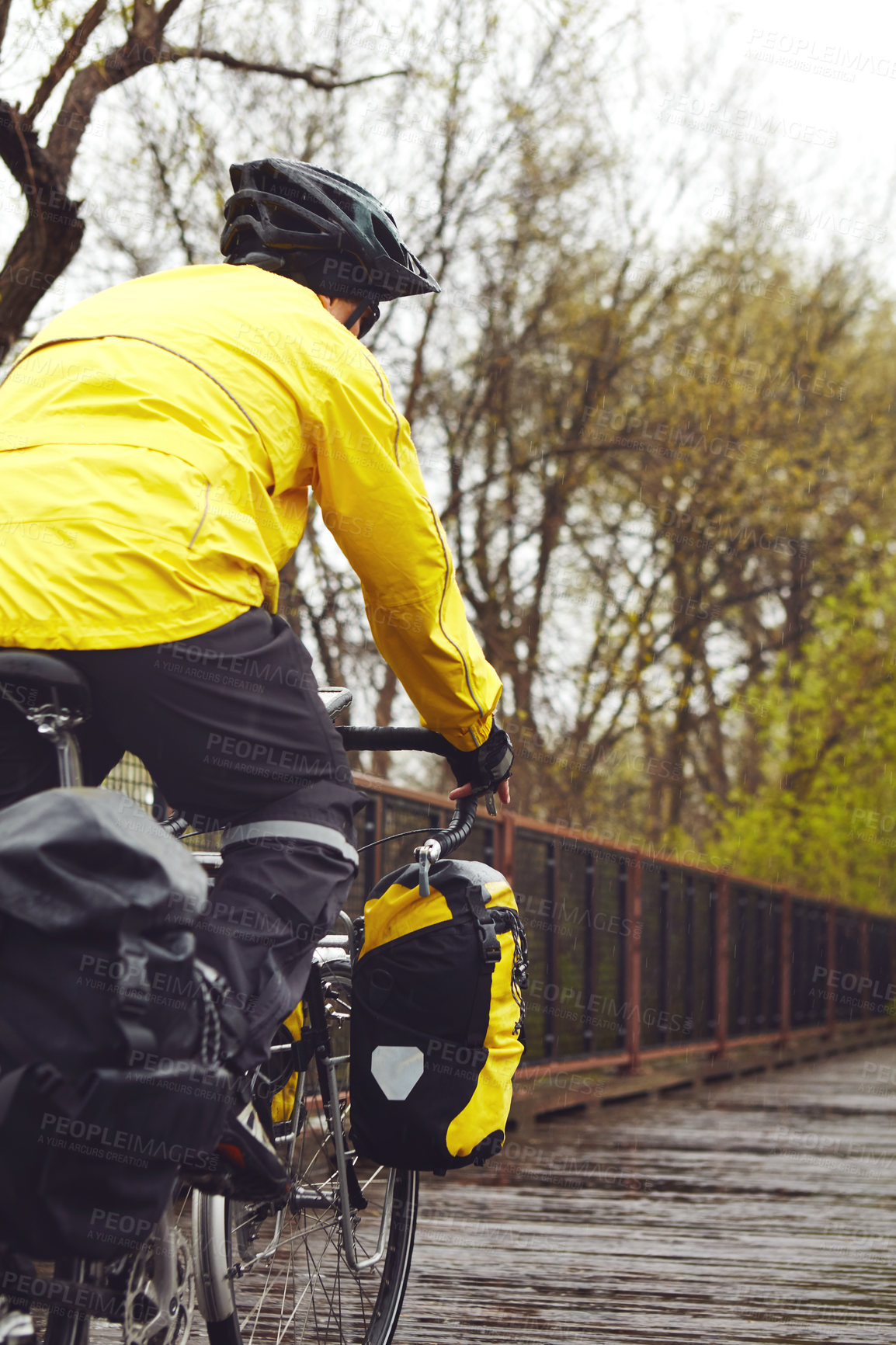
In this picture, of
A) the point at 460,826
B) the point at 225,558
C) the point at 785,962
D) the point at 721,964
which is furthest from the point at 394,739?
the point at 785,962

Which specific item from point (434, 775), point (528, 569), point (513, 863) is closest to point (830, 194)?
point (528, 569)

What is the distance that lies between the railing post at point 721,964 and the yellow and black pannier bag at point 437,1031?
13193mm

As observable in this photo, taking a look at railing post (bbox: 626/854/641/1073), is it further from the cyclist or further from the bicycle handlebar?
the cyclist

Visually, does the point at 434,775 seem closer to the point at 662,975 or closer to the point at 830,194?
the point at 662,975

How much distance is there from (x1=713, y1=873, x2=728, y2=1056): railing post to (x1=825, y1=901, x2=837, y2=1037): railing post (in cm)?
677

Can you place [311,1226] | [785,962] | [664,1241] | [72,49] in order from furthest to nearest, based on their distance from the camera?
1. [785,962]
2. [72,49]
3. [664,1241]
4. [311,1226]

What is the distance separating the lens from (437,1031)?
2.89 m

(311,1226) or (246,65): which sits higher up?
(246,65)

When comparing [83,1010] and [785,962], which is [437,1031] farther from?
[785,962]

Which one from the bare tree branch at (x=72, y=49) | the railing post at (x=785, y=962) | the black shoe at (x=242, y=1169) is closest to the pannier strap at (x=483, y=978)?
the black shoe at (x=242, y=1169)

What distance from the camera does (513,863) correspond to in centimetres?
992

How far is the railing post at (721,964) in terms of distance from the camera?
15836 mm

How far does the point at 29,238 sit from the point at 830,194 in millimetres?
14402

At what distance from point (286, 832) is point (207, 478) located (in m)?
0.50
